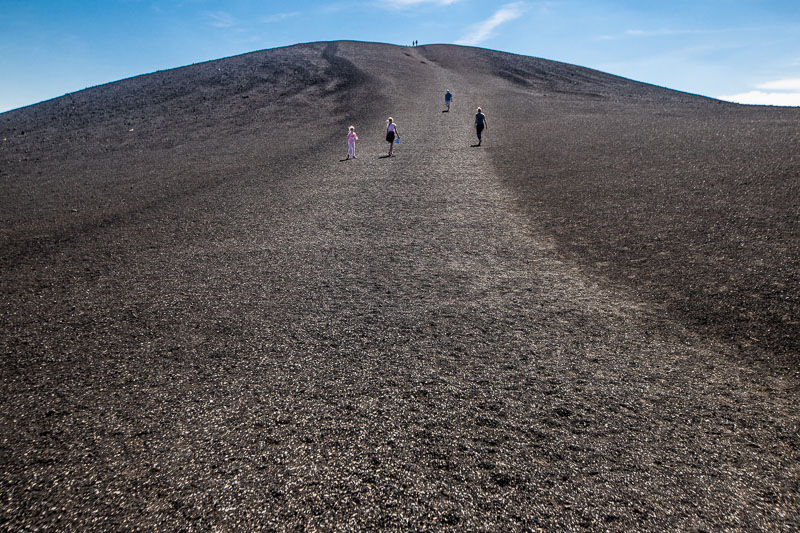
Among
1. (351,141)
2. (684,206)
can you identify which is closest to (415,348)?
(684,206)

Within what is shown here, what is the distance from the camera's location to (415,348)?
640 cm

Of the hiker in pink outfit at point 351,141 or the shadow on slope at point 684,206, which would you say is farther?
the hiker in pink outfit at point 351,141

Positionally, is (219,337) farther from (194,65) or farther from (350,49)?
(350,49)

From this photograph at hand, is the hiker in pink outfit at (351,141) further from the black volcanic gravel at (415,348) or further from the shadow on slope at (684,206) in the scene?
the shadow on slope at (684,206)

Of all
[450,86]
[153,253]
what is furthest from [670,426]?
[450,86]

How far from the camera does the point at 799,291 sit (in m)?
7.21

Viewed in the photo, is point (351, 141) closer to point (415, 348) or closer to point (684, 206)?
point (684, 206)

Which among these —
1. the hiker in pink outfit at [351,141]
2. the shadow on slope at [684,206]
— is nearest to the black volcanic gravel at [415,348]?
the shadow on slope at [684,206]

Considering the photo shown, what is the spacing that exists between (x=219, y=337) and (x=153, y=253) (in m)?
5.09

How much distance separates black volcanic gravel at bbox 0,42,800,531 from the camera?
4.01m

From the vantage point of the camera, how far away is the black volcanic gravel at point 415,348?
4008 mm

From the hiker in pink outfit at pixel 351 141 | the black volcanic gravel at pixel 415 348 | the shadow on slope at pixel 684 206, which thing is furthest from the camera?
the hiker in pink outfit at pixel 351 141

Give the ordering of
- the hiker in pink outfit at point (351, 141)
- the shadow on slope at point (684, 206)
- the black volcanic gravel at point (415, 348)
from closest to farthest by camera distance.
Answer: the black volcanic gravel at point (415, 348), the shadow on slope at point (684, 206), the hiker in pink outfit at point (351, 141)

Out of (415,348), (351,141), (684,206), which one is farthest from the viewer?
(351,141)
